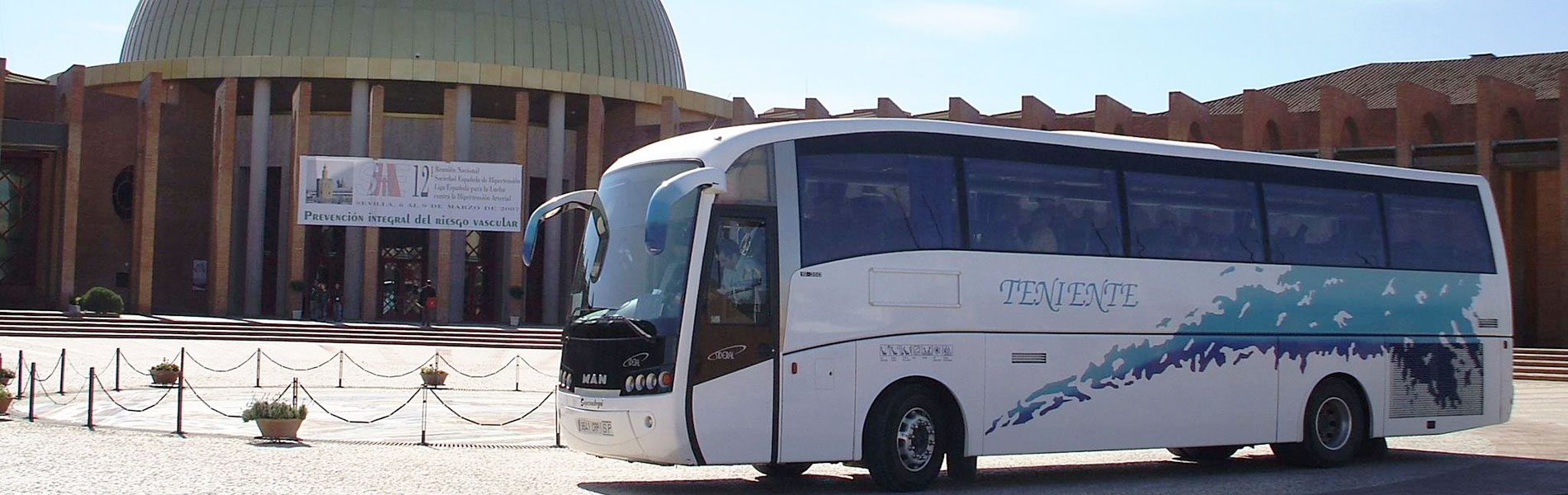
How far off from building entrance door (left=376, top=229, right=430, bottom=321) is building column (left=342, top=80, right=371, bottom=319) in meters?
2.22

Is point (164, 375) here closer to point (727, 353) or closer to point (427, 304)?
A: point (727, 353)

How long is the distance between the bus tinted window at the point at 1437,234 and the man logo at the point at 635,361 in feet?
28.6

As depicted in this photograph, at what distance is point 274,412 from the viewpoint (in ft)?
51.2

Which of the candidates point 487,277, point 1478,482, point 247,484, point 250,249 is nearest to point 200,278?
point 250,249

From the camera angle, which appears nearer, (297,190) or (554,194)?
(297,190)

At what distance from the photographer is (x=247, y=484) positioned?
11.4 metres

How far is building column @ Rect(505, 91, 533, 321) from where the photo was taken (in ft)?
148

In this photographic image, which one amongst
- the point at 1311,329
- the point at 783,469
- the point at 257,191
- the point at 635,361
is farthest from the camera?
the point at 257,191

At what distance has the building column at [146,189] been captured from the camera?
4334cm

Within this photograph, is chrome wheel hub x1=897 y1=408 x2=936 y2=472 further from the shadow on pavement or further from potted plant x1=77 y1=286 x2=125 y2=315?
potted plant x1=77 y1=286 x2=125 y2=315

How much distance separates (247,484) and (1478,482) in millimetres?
10532

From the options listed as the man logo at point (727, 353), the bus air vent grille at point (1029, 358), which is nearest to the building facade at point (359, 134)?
the bus air vent grille at point (1029, 358)

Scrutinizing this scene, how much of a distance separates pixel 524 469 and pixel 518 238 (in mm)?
33742

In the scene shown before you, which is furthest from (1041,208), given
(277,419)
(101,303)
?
(101,303)
